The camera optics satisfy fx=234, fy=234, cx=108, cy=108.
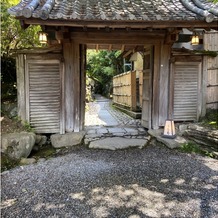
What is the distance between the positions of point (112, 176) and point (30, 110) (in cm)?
319

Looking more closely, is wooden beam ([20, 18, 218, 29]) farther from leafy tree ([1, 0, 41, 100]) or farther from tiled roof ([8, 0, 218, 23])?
leafy tree ([1, 0, 41, 100])

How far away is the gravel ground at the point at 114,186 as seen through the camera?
300cm

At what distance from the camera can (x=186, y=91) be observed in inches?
262

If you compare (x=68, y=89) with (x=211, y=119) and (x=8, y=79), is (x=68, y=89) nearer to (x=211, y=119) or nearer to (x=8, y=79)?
(x=8, y=79)

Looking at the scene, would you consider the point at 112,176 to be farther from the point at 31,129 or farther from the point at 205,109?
the point at 205,109

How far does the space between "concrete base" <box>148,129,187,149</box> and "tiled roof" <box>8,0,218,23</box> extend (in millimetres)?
2825

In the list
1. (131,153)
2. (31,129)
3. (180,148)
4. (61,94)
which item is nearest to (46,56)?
(61,94)

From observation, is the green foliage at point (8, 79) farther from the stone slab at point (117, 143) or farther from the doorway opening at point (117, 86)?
the stone slab at point (117, 143)

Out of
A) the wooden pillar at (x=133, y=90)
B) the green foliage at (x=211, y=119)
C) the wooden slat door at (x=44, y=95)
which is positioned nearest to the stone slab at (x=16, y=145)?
the wooden slat door at (x=44, y=95)

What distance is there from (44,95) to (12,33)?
2.39m

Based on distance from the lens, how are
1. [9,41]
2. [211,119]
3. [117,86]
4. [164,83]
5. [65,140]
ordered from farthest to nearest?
[117,86], [9,41], [211,119], [164,83], [65,140]

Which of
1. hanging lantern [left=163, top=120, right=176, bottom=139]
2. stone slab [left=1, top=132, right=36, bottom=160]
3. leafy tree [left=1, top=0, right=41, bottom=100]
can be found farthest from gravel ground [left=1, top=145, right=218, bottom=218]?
leafy tree [left=1, top=0, right=41, bottom=100]

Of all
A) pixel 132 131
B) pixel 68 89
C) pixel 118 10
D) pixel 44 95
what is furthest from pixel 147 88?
pixel 44 95

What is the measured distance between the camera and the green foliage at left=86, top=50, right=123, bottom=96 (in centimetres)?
1811
